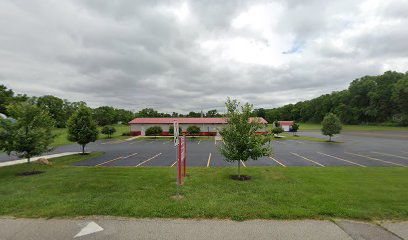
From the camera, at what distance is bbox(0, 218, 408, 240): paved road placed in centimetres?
421

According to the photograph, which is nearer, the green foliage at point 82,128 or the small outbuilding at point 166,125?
the green foliage at point 82,128

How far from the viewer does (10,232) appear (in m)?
4.39

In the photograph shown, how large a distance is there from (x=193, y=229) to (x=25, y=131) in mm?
11246

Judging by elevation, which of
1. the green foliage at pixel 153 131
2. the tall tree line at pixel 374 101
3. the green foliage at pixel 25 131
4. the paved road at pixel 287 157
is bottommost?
the paved road at pixel 287 157

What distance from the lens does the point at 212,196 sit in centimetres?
658

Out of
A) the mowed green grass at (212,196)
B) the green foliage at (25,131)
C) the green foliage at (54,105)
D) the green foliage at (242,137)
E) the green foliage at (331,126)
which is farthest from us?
the green foliage at (54,105)

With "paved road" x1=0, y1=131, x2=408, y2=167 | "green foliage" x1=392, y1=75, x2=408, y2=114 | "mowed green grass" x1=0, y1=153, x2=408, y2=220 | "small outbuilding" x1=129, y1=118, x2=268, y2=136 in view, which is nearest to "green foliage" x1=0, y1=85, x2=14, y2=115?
"small outbuilding" x1=129, y1=118, x2=268, y2=136

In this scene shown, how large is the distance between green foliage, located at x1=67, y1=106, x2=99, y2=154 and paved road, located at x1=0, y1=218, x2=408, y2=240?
14.3m

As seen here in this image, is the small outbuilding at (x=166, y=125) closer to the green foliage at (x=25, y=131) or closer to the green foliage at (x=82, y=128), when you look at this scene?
the green foliage at (x=82, y=128)

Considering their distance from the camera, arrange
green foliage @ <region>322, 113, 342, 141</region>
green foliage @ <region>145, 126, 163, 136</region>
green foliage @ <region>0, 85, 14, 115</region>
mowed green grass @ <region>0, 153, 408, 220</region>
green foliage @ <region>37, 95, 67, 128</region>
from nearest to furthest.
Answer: mowed green grass @ <region>0, 153, 408, 220</region> < green foliage @ <region>322, 113, 342, 141</region> < green foliage @ <region>145, 126, 163, 136</region> < green foliage @ <region>0, 85, 14, 115</region> < green foliage @ <region>37, 95, 67, 128</region>

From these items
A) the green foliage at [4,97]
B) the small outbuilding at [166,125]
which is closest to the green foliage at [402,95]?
the small outbuilding at [166,125]

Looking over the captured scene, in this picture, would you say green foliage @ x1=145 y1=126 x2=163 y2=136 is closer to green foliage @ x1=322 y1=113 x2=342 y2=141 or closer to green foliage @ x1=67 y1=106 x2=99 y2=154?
green foliage @ x1=67 y1=106 x2=99 y2=154

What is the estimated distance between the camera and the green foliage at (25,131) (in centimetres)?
1045

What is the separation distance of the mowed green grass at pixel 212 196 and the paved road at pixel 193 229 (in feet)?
1.09
